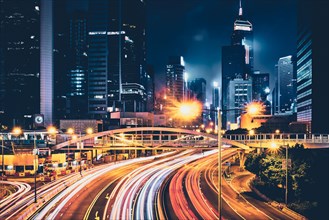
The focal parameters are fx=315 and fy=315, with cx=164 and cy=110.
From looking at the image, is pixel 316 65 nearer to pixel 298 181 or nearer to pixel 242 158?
pixel 242 158

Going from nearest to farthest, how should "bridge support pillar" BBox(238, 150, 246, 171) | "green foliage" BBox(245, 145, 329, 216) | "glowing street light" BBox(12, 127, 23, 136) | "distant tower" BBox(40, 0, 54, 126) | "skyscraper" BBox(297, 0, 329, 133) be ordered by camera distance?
"green foliage" BBox(245, 145, 329, 216), "glowing street light" BBox(12, 127, 23, 136), "bridge support pillar" BBox(238, 150, 246, 171), "skyscraper" BBox(297, 0, 329, 133), "distant tower" BBox(40, 0, 54, 126)

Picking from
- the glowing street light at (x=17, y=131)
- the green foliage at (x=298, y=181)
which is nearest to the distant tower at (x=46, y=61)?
the glowing street light at (x=17, y=131)

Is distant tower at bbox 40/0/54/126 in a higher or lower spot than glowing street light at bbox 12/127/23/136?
higher

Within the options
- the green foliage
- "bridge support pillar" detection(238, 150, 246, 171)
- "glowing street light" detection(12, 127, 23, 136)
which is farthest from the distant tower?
the green foliage

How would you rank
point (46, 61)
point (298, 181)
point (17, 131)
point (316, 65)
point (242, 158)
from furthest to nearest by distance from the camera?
point (46, 61) → point (316, 65) → point (242, 158) → point (17, 131) → point (298, 181)

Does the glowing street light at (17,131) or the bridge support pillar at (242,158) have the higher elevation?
the glowing street light at (17,131)

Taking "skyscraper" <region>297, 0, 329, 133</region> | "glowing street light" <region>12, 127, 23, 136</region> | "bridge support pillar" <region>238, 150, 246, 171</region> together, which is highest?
"skyscraper" <region>297, 0, 329, 133</region>

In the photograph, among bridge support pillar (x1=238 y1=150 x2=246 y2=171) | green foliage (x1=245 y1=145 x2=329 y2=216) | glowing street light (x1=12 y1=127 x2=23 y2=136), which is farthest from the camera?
bridge support pillar (x1=238 y1=150 x2=246 y2=171)

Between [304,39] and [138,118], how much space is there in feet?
252

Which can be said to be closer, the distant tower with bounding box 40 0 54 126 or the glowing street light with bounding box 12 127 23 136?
the glowing street light with bounding box 12 127 23 136

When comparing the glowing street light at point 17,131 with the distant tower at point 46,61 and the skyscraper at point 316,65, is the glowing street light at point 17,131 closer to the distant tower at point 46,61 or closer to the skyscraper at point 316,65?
the skyscraper at point 316,65

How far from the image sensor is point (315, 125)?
A: 102 meters

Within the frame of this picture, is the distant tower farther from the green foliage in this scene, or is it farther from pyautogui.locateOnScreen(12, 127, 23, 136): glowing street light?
the green foliage

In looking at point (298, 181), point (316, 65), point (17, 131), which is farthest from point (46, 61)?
point (298, 181)
